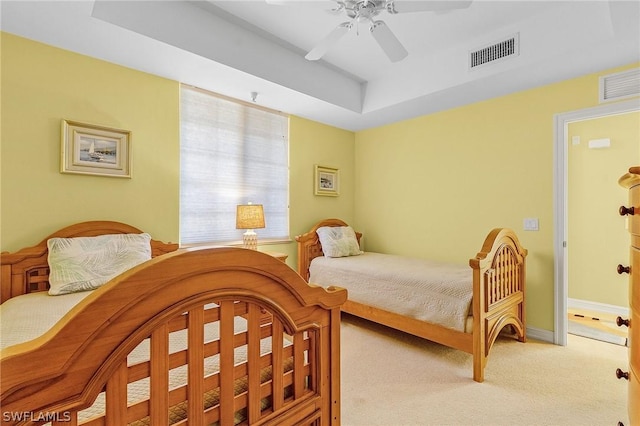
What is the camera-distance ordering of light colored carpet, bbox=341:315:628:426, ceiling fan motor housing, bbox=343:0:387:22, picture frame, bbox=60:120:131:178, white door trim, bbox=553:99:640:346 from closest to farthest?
light colored carpet, bbox=341:315:628:426 < ceiling fan motor housing, bbox=343:0:387:22 < picture frame, bbox=60:120:131:178 < white door trim, bbox=553:99:640:346

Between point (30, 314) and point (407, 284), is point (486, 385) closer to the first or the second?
point (407, 284)

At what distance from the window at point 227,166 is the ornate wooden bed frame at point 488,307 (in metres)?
1.53

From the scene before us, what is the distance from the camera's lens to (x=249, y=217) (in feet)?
9.77

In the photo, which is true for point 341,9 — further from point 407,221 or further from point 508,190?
point 407,221

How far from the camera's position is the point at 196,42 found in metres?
2.26

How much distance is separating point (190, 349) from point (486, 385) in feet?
6.80

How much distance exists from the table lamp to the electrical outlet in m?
2.62

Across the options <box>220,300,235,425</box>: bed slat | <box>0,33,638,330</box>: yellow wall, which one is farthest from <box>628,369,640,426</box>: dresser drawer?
<box>0,33,638,330</box>: yellow wall

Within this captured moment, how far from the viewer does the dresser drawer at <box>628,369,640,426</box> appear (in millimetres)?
944

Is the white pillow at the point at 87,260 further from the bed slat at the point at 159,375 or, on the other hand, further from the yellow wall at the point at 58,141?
the bed slat at the point at 159,375

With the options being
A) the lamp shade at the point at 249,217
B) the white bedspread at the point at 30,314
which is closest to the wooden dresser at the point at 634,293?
the white bedspread at the point at 30,314

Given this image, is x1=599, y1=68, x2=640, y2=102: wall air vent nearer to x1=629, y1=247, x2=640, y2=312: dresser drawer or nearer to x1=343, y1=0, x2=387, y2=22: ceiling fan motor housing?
x1=343, y1=0, x2=387, y2=22: ceiling fan motor housing

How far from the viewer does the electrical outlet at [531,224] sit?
2.84m

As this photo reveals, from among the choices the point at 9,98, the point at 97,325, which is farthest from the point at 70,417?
the point at 9,98
